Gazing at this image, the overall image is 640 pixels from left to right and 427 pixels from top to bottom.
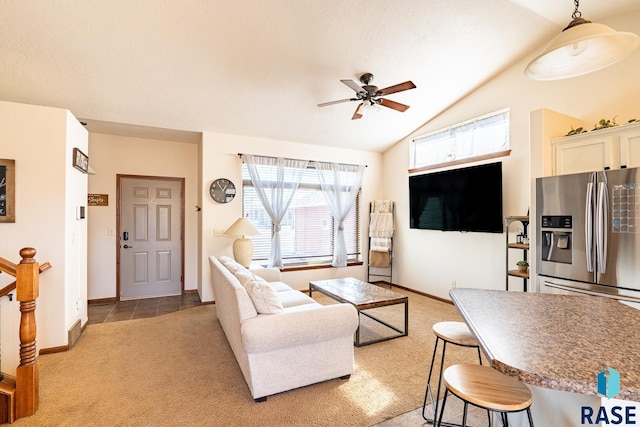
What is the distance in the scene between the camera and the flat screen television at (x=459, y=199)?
403 cm

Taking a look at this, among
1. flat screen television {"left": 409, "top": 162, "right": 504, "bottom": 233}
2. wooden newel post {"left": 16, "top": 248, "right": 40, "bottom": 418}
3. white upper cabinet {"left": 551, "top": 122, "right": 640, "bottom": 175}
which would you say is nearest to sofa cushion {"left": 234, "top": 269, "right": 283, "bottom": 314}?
wooden newel post {"left": 16, "top": 248, "right": 40, "bottom": 418}

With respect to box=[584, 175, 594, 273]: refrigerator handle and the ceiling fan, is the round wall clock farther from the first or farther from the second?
box=[584, 175, 594, 273]: refrigerator handle

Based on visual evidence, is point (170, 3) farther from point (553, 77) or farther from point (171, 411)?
point (171, 411)

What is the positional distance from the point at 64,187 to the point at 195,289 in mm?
2889

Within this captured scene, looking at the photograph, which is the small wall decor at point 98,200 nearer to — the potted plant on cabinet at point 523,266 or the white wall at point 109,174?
the white wall at point 109,174

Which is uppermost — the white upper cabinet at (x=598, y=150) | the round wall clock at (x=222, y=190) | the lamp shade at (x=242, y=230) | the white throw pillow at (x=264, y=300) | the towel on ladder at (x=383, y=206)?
the white upper cabinet at (x=598, y=150)

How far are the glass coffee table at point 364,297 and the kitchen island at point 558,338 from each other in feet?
5.10

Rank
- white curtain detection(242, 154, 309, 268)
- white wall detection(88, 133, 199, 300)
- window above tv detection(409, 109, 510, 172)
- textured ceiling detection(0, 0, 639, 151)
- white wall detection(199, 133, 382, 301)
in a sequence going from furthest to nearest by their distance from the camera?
white curtain detection(242, 154, 309, 268) < white wall detection(88, 133, 199, 300) < white wall detection(199, 133, 382, 301) < window above tv detection(409, 109, 510, 172) < textured ceiling detection(0, 0, 639, 151)

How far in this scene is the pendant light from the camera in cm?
141

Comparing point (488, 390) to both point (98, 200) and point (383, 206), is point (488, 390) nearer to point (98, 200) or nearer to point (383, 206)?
point (383, 206)

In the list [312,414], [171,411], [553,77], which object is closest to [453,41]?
[553,77]

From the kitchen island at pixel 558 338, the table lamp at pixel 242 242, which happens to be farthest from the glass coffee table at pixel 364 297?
the kitchen island at pixel 558 338

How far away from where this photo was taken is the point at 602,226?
2.56 meters

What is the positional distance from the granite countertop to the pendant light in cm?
129
